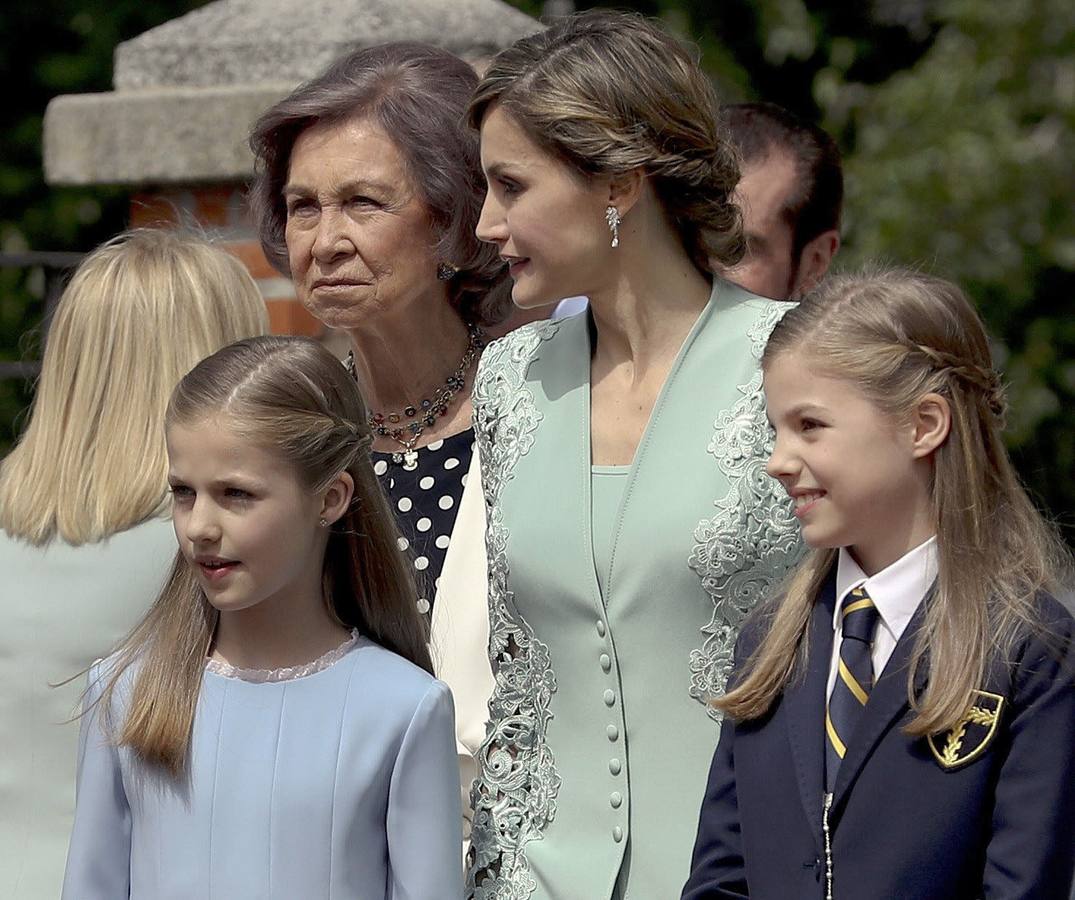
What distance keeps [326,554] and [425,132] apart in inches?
36.9

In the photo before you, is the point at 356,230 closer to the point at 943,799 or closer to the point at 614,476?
the point at 614,476

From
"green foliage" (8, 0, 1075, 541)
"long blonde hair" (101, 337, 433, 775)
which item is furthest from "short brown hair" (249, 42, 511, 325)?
"green foliage" (8, 0, 1075, 541)

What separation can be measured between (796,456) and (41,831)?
53.2 inches

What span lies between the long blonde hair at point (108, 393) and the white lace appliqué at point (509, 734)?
0.54 meters

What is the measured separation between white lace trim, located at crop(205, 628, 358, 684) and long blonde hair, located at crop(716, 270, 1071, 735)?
53 centimetres

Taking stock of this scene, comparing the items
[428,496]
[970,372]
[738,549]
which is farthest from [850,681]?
[428,496]

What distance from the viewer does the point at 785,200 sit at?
432cm

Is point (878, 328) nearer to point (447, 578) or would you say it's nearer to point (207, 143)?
point (447, 578)

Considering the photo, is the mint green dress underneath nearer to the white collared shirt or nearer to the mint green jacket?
the mint green jacket

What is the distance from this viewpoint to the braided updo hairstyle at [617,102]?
2877 millimetres

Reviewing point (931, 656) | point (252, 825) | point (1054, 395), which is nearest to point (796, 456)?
point (931, 656)

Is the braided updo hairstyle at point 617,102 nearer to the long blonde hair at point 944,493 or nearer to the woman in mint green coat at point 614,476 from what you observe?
the woman in mint green coat at point 614,476

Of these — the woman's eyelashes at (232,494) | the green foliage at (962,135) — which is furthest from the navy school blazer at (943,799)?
the green foliage at (962,135)

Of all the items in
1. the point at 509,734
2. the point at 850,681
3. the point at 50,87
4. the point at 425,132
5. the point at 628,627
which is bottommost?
the point at 50,87
